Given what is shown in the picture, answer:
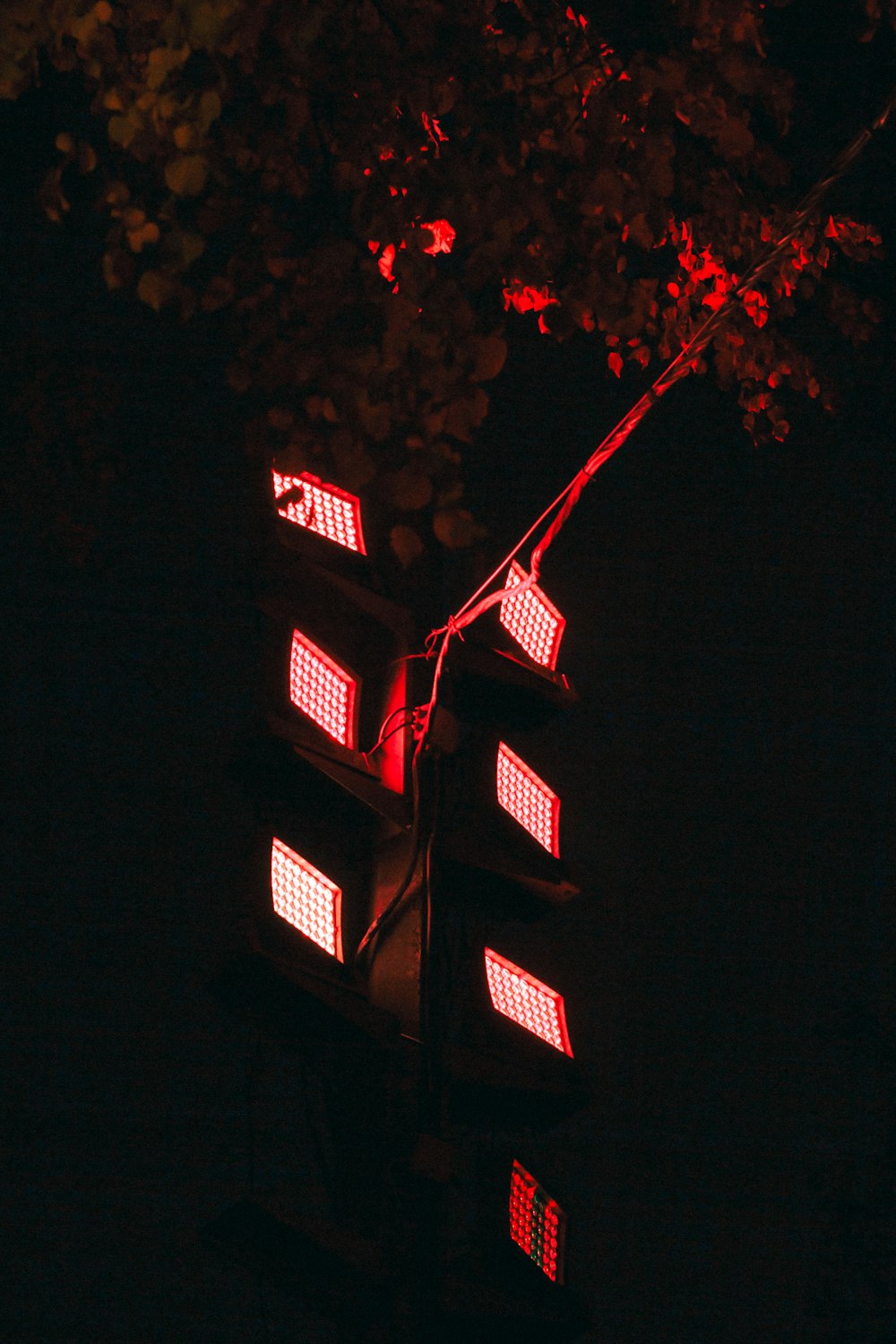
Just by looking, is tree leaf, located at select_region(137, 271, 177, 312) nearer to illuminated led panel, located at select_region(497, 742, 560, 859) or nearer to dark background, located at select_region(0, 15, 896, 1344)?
illuminated led panel, located at select_region(497, 742, 560, 859)

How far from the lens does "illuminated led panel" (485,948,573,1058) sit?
4.25 metres

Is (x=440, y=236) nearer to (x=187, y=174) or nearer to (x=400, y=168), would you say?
(x=400, y=168)

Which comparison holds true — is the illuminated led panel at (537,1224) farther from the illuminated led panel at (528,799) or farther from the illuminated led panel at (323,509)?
the illuminated led panel at (323,509)

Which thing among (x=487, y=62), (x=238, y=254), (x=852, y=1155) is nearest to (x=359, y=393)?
(x=238, y=254)

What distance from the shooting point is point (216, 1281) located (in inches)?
320

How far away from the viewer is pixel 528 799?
4512 millimetres

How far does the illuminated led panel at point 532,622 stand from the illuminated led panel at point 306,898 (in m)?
1.10

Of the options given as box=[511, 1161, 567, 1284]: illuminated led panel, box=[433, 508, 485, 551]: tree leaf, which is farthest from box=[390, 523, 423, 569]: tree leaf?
box=[511, 1161, 567, 1284]: illuminated led panel

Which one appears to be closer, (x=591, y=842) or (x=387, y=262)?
(x=387, y=262)

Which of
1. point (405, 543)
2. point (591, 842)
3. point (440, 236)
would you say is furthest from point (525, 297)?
point (591, 842)

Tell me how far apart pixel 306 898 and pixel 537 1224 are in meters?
1.25

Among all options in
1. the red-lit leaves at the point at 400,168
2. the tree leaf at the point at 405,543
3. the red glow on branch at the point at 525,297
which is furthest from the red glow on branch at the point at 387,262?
the tree leaf at the point at 405,543

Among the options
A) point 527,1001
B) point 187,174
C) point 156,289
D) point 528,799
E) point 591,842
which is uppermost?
→ point 591,842

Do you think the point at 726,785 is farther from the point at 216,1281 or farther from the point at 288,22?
the point at 288,22
